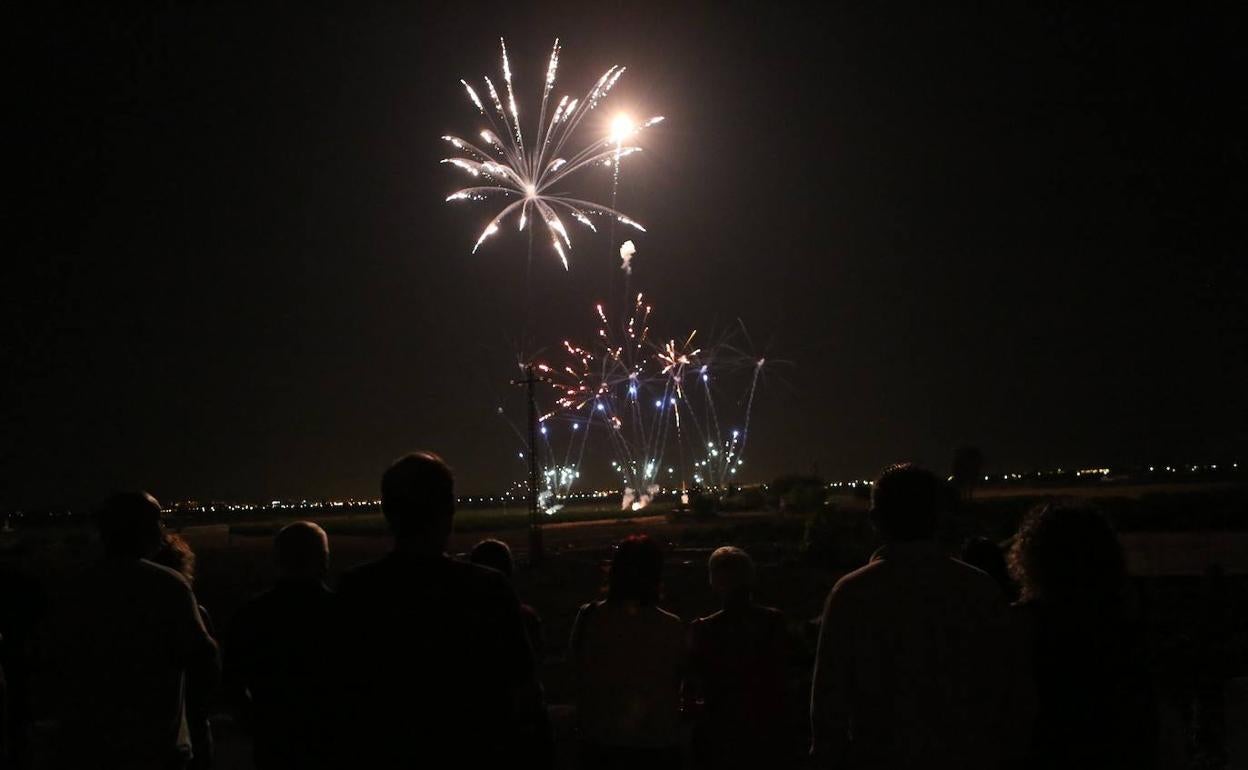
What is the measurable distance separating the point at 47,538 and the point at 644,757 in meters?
59.8

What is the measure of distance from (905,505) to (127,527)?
10.0 feet

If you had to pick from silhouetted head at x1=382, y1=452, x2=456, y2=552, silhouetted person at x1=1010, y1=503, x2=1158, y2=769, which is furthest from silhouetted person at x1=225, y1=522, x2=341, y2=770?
silhouetted person at x1=1010, y1=503, x2=1158, y2=769

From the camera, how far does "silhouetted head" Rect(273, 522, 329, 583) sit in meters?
4.32

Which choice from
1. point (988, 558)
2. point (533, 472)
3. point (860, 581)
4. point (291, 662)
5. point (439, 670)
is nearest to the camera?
point (439, 670)

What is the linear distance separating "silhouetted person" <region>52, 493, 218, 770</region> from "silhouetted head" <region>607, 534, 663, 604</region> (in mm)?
1644

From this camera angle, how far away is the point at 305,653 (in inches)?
146

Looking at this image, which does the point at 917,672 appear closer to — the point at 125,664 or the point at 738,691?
the point at 738,691

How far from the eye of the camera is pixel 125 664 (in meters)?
4.30

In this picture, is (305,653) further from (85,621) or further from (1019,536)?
(1019,536)

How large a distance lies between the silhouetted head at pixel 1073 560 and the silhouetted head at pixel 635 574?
4.81ft

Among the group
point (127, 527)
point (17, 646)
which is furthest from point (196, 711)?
point (17, 646)

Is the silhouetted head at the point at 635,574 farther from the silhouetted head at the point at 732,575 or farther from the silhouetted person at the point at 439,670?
the silhouetted person at the point at 439,670

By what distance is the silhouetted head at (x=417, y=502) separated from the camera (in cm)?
318

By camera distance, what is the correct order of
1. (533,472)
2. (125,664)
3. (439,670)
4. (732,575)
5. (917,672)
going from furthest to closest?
(533,472)
(732,575)
(125,664)
(917,672)
(439,670)
